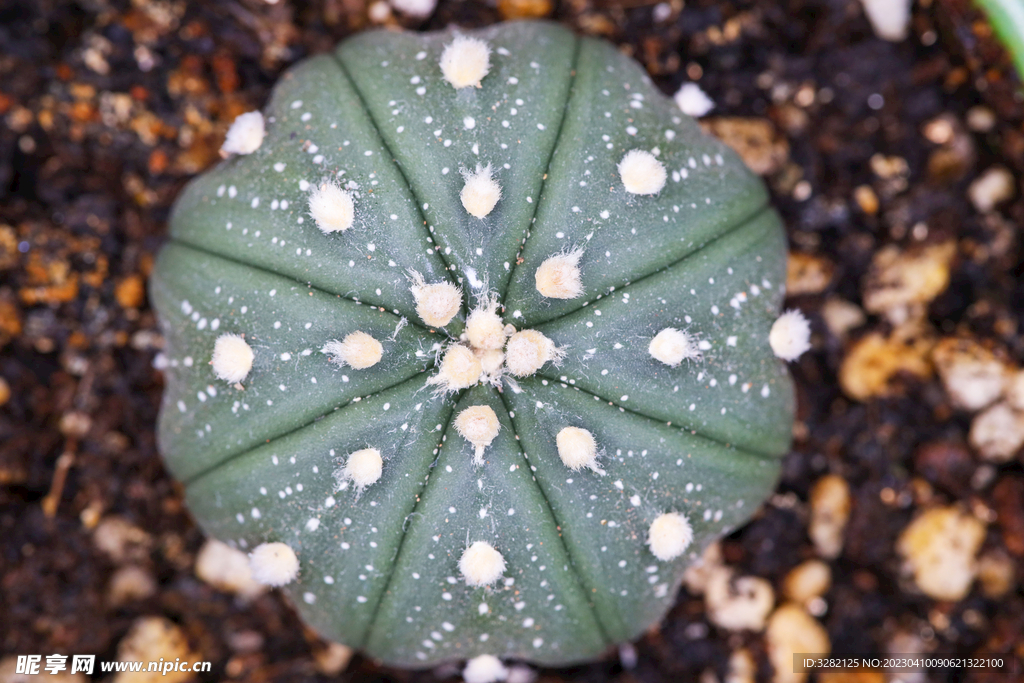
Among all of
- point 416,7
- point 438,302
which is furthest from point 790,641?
point 416,7

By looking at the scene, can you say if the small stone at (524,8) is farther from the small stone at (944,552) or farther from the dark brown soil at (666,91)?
the small stone at (944,552)

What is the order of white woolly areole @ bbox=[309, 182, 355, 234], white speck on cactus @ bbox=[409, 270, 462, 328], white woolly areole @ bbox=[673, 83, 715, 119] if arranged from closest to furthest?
white speck on cactus @ bbox=[409, 270, 462, 328]
white woolly areole @ bbox=[309, 182, 355, 234]
white woolly areole @ bbox=[673, 83, 715, 119]

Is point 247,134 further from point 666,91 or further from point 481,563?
point 666,91

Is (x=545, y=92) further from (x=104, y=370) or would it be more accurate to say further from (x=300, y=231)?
(x=104, y=370)

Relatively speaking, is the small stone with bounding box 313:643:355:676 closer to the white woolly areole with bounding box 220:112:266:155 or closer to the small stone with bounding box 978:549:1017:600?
the white woolly areole with bounding box 220:112:266:155

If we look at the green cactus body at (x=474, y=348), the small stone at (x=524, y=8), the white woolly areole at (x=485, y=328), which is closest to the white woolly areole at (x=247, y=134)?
the green cactus body at (x=474, y=348)

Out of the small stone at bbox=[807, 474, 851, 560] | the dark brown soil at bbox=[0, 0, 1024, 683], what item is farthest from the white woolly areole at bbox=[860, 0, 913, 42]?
the small stone at bbox=[807, 474, 851, 560]
